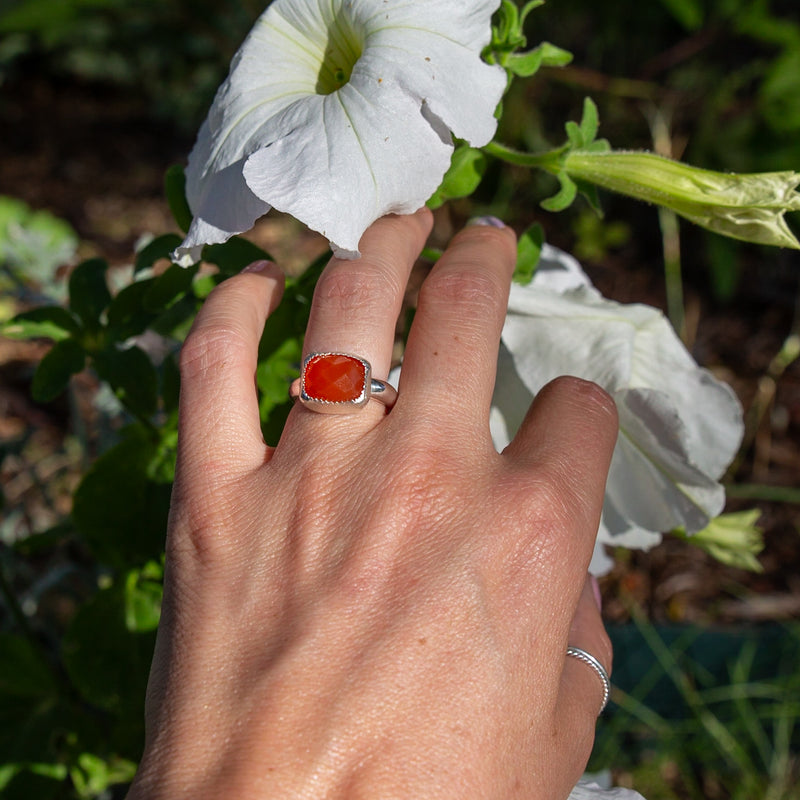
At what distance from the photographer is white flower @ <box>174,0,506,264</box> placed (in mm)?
939

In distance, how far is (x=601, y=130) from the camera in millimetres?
3832

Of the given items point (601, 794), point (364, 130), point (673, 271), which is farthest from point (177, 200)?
point (673, 271)

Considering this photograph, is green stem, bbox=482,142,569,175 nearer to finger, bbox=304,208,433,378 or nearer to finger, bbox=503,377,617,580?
finger, bbox=304,208,433,378

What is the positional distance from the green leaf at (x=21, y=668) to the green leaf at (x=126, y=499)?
580mm

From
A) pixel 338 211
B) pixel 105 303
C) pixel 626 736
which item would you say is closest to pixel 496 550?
pixel 338 211

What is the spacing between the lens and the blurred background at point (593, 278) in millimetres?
1880

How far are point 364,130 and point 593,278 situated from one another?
3.05 metres

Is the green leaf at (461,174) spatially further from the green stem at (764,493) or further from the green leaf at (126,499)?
the green stem at (764,493)

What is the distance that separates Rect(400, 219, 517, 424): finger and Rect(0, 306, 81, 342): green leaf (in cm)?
70

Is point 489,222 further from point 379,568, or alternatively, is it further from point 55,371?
point 55,371

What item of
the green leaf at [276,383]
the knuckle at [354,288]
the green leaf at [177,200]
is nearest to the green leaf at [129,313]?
the green leaf at [177,200]

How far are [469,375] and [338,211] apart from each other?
Answer: 0.26 m

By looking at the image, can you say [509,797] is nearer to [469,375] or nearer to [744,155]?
[469,375]

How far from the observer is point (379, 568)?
0.91 meters
